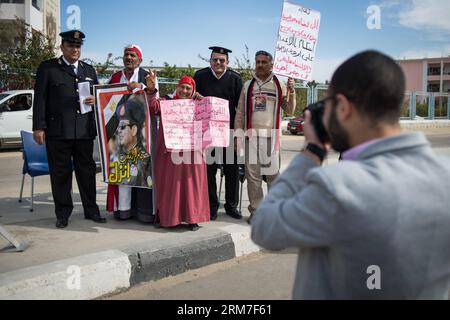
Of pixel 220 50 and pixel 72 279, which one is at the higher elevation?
pixel 220 50

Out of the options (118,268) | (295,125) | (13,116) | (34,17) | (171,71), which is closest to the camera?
(118,268)

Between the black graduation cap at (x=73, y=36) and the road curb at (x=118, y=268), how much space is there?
2564 mm

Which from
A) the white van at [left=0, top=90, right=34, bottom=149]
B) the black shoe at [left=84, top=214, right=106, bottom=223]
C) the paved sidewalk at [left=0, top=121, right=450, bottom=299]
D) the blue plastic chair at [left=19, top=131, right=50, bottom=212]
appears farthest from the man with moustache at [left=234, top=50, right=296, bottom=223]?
the white van at [left=0, top=90, right=34, bottom=149]

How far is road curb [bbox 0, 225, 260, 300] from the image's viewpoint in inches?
130

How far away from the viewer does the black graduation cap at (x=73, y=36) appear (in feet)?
17.0

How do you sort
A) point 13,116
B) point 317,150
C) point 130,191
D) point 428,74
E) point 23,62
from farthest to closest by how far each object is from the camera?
point 428,74 < point 23,62 < point 13,116 < point 130,191 < point 317,150

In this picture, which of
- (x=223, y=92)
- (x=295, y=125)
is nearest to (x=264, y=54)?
(x=223, y=92)

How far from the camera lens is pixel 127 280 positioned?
3863mm

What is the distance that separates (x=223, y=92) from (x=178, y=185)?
150 centimetres

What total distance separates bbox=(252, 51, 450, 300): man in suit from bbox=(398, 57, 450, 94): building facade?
7093 centimetres

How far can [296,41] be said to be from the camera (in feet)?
18.1

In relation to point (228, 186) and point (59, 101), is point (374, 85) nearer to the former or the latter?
point (59, 101)
